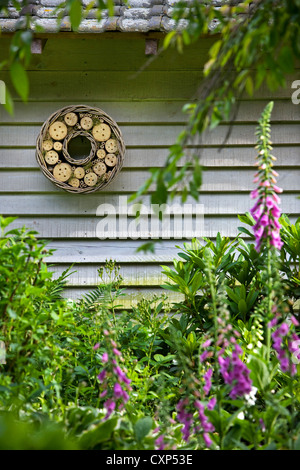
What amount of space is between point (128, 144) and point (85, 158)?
1.13 ft

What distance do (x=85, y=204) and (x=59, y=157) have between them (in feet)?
1.26

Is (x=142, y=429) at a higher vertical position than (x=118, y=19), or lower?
lower

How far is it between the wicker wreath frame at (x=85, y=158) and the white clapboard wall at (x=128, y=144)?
6.4 inches

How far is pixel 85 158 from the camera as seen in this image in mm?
4316

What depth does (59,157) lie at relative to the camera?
430cm

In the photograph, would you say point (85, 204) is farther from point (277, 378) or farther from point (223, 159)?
point (277, 378)

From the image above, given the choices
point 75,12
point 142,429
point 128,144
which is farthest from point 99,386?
point 128,144

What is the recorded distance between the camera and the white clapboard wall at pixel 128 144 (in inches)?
173

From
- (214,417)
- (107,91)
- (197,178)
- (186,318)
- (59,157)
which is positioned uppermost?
(107,91)

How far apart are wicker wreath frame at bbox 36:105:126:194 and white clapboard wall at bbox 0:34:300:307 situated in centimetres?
16

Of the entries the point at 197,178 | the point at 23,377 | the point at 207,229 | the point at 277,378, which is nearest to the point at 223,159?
the point at 207,229

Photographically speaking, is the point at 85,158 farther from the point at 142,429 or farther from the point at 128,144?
the point at 142,429

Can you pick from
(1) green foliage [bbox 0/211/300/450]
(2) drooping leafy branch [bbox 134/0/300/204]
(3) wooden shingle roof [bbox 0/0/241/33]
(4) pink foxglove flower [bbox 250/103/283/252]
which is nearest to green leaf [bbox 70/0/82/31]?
(2) drooping leafy branch [bbox 134/0/300/204]

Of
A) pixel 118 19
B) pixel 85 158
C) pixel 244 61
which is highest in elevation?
pixel 118 19
